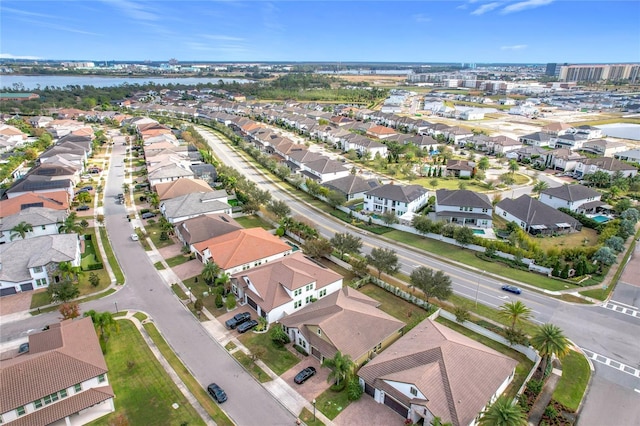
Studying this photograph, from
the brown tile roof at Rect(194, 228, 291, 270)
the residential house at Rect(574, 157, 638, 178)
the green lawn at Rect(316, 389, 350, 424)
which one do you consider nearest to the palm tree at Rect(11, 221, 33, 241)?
the brown tile roof at Rect(194, 228, 291, 270)

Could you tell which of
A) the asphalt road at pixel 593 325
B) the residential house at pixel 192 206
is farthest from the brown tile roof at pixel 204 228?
the asphalt road at pixel 593 325

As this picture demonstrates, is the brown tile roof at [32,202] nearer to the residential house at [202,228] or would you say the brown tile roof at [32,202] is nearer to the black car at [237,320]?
the residential house at [202,228]

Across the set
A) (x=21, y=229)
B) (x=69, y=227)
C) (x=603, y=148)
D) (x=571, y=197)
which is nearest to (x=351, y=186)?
(x=571, y=197)

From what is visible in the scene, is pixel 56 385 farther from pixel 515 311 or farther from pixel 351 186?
pixel 351 186

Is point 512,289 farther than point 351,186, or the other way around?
point 351,186

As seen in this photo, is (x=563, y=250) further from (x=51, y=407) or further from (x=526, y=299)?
(x=51, y=407)

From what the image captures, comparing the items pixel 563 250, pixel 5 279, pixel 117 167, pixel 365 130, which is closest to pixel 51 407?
pixel 5 279
